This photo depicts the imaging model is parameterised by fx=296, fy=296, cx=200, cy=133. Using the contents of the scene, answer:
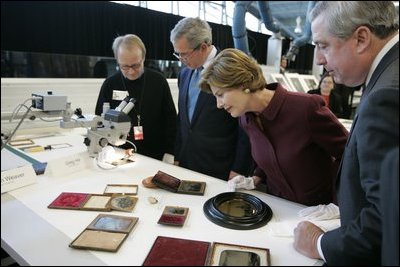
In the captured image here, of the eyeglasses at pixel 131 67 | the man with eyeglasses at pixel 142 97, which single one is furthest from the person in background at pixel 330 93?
the eyeglasses at pixel 131 67

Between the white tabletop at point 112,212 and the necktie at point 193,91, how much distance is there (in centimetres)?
56

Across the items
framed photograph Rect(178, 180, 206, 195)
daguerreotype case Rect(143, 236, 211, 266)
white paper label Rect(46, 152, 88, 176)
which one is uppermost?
white paper label Rect(46, 152, 88, 176)

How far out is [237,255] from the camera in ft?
2.61

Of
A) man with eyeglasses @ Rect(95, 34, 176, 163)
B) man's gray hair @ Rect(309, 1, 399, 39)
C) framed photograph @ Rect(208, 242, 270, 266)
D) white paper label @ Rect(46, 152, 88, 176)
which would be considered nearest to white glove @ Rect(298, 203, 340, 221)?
framed photograph @ Rect(208, 242, 270, 266)

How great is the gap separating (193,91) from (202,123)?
9.0 inches

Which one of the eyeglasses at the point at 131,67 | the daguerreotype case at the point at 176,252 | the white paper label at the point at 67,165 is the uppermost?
the eyeglasses at the point at 131,67

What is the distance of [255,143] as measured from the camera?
1.29 metres

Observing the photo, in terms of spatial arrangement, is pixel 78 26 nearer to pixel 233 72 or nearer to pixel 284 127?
pixel 233 72

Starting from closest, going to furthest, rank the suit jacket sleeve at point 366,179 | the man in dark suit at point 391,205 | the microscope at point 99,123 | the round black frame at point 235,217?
the man in dark suit at point 391,205
the suit jacket sleeve at point 366,179
the round black frame at point 235,217
the microscope at point 99,123

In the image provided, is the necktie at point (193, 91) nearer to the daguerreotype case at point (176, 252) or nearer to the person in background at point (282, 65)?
the daguerreotype case at point (176, 252)

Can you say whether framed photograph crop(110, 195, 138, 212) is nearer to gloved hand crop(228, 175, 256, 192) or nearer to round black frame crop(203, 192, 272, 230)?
round black frame crop(203, 192, 272, 230)

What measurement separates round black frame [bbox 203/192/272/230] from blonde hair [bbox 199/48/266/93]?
428 millimetres

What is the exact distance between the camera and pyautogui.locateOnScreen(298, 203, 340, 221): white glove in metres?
1.04

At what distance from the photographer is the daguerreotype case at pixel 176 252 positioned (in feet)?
2.52
